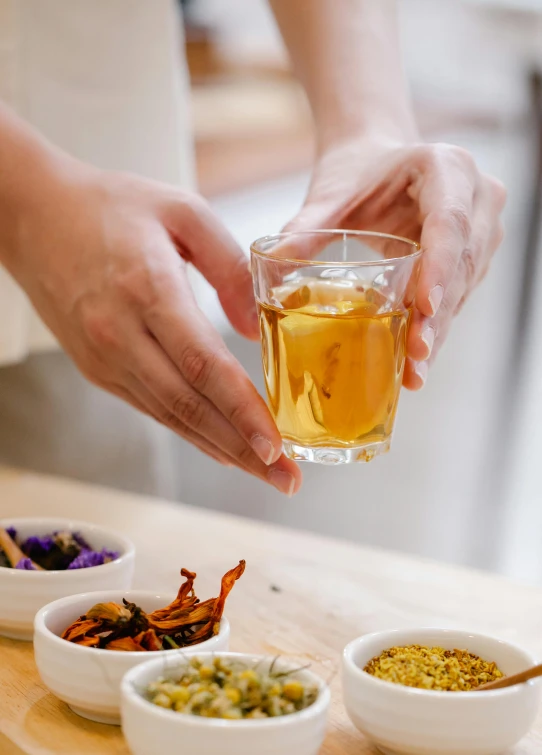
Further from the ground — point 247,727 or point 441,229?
point 441,229

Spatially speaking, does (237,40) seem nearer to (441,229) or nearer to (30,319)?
(30,319)

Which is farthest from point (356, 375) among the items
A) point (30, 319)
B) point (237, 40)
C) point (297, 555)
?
point (237, 40)

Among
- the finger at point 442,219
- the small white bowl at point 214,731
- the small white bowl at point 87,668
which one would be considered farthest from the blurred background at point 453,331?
the small white bowl at point 214,731

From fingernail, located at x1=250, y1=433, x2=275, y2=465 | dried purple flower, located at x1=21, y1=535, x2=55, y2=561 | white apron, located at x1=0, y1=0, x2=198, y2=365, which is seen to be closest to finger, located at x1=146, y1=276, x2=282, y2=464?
fingernail, located at x1=250, y1=433, x2=275, y2=465

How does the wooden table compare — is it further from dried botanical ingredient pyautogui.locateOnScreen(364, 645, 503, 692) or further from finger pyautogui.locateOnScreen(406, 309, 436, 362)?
finger pyautogui.locateOnScreen(406, 309, 436, 362)

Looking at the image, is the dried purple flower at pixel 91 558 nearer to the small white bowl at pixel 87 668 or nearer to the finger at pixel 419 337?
the small white bowl at pixel 87 668

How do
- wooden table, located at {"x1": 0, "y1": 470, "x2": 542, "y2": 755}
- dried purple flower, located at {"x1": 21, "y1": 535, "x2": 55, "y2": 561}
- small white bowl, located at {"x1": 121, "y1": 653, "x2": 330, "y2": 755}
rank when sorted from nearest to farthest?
small white bowl, located at {"x1": 121, "y1": 653, "x2": 330, "y2": 755} → wooden table, located at {"x1": 0, "y1": 470, "x2": 542, "y2": 755} → dried purple flower, located at {"x1": 21, "y1": 535, "x2": 55, "y2": 561}

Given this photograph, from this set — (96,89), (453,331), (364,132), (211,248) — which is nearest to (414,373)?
(211,248)
